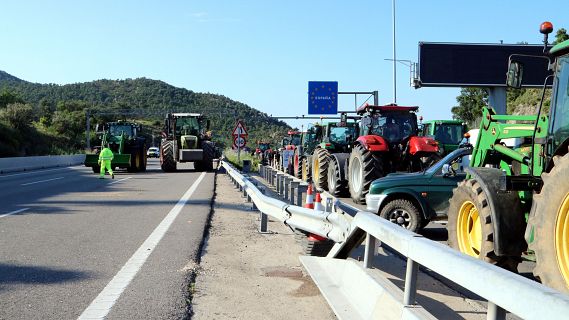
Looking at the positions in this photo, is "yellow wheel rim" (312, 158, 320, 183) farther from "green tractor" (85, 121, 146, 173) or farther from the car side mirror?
"green tractor" (85, 121, 146, 173)

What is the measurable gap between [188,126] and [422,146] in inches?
838

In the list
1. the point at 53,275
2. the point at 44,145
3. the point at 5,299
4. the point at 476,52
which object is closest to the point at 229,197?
the point at 53,275

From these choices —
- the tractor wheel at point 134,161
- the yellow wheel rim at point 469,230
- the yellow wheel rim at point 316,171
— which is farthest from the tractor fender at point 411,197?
the tractor wheel at point 134,161

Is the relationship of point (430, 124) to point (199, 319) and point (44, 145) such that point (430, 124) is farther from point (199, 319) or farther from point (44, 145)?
point (44, 145)

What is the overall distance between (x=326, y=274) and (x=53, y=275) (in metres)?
3.04

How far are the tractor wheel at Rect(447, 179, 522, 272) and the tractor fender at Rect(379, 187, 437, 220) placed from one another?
8.23 feet

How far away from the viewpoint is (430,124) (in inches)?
867

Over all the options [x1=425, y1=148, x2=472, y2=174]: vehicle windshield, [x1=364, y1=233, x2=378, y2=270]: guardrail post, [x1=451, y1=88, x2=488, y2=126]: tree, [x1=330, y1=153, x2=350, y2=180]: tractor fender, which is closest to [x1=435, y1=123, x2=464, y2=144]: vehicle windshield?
[x1=330, y1=153, x2=350, y2=180]: tractor fender

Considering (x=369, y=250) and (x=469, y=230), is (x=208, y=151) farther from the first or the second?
(x=369, y=250)

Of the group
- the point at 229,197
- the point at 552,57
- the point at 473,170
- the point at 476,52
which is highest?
the point at 476,52

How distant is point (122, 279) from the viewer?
651 centimetres

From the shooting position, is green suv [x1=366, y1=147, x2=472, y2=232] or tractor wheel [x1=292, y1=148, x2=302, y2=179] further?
tractor wheel [x1=292, y1=148, x2=302, y2=179]

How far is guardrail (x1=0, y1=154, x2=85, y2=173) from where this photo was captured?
34.3 metres

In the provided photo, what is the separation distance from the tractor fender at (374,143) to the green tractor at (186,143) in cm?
1777
